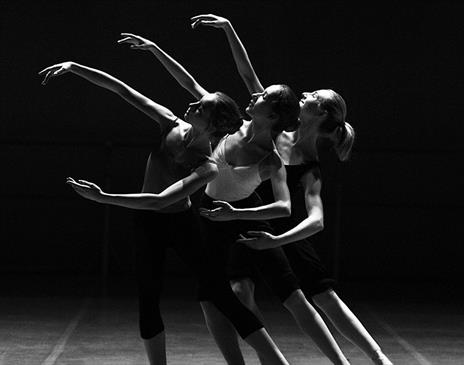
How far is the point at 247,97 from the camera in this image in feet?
28.7

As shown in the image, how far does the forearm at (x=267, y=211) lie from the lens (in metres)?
3.56

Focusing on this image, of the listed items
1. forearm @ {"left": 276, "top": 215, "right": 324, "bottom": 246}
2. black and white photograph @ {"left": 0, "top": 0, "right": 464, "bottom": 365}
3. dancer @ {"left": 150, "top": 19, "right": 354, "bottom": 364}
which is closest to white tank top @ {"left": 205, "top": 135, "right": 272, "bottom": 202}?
dancer @ {"left": 150, "top": 19, "right": 354, "bottom": 364}

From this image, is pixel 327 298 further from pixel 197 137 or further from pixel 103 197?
pixel 103 197

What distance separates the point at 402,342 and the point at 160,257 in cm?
226

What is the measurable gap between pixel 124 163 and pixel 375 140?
89.0 inches

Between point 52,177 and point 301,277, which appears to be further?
point 52,177

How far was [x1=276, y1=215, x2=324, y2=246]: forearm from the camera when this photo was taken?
3.60 meters

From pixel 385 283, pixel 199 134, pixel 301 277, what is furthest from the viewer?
pixel 385 283

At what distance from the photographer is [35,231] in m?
8.72

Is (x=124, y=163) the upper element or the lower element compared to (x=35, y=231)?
upper

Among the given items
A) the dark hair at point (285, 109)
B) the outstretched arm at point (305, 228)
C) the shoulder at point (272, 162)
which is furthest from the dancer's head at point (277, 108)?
the outstretched arm at point (305, 228)

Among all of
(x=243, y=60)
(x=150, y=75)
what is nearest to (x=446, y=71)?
(x=150, y=75)

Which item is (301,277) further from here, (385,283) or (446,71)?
(446,71)

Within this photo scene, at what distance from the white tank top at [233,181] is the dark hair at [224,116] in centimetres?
21
